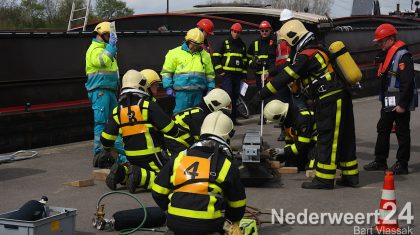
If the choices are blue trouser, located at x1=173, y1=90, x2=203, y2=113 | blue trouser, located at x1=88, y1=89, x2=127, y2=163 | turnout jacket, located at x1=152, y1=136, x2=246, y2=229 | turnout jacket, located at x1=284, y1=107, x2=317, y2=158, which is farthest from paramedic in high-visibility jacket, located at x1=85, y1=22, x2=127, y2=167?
turnout jacket, located at x1=152, y1=136, x2=246, y2=229

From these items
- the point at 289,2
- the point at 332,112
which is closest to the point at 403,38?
the point at 332,112

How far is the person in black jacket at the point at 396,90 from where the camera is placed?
33.0ft

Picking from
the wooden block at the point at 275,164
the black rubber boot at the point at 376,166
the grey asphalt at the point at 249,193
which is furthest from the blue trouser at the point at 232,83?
the black rubber boot at the point at 376,166

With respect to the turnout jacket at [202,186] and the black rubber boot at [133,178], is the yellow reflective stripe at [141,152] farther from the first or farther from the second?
the turnout jacket at [202,186]

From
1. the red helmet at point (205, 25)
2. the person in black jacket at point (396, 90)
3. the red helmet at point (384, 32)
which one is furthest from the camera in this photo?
the red helmet at point (205, 25)

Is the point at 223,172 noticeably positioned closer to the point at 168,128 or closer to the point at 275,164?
the point at 168,128

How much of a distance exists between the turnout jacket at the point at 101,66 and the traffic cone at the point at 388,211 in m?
5.09

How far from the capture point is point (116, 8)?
48.8m

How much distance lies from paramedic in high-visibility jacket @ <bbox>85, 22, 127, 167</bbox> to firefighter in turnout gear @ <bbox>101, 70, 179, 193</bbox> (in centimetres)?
176

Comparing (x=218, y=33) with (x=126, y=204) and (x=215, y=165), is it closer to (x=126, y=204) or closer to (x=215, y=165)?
(x=126, y=204)

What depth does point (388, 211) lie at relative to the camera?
6.71 metres

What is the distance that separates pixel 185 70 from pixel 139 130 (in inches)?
112

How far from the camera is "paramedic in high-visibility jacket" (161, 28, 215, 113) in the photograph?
37.6 ft

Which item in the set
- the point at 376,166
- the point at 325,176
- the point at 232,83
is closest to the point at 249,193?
the point at 325,176
